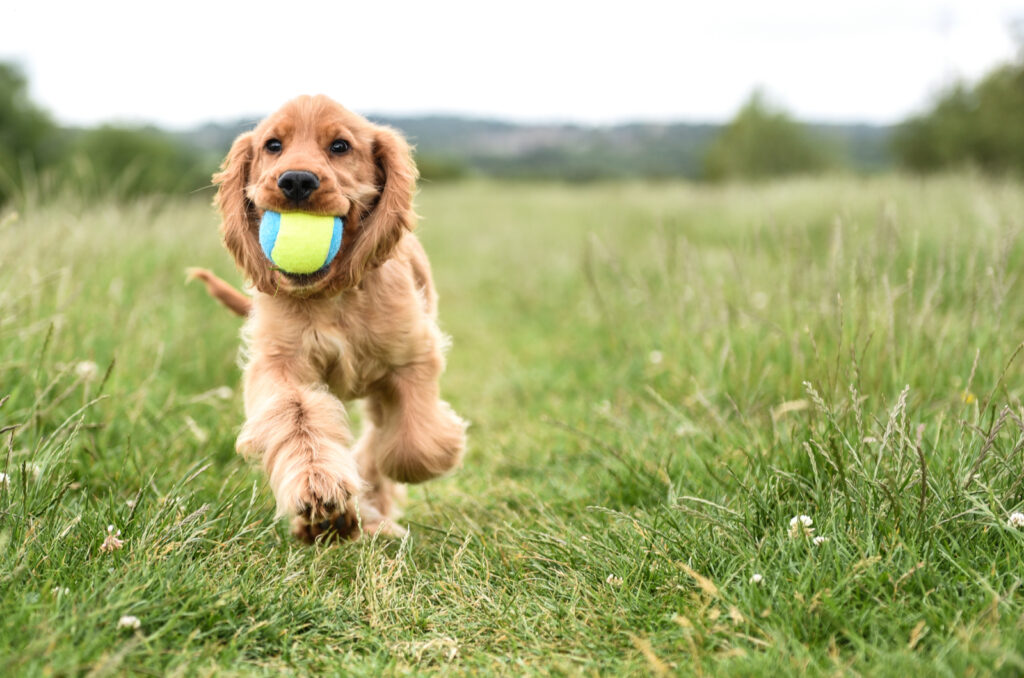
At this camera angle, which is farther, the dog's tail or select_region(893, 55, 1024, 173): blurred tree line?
select_region(893, 55, 1024, 173): blurred tree line

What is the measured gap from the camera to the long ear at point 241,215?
2512mm

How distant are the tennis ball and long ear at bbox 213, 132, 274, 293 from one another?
17 cm

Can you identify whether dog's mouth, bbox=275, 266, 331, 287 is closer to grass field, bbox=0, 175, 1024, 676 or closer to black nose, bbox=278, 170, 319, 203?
black nose, bbox=278, 170, 319, 203

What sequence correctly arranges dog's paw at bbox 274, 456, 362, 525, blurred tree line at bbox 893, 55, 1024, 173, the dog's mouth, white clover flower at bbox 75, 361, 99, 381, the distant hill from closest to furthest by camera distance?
dog's paw at bbox 274, 456, 362, 525 < the dog's mouth < white clover flower at bbox 75, 361, 99, 381 < blurred tree line at bbox 893, 55, 1024, 173 < the distant hill

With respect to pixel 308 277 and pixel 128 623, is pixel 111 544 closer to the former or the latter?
pixel 128 623

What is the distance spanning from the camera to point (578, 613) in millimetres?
2064

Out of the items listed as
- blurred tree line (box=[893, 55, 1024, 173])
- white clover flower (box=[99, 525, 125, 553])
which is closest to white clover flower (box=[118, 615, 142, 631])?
white clover flower (box=[99, 525, 125, 553])

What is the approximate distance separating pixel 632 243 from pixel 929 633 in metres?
7.44

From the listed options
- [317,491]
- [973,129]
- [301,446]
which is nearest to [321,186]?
[301,446]

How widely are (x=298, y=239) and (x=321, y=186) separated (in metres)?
0.17

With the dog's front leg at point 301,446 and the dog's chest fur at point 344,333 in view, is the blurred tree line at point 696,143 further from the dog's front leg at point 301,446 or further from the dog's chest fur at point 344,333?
the dog's front leg at point 301,446

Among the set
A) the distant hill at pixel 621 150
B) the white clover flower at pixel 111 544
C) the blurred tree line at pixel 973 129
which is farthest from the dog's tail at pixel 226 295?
the distant hill at pixel 621 150

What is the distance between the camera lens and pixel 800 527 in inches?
81.4

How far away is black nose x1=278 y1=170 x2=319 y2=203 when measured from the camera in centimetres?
226
